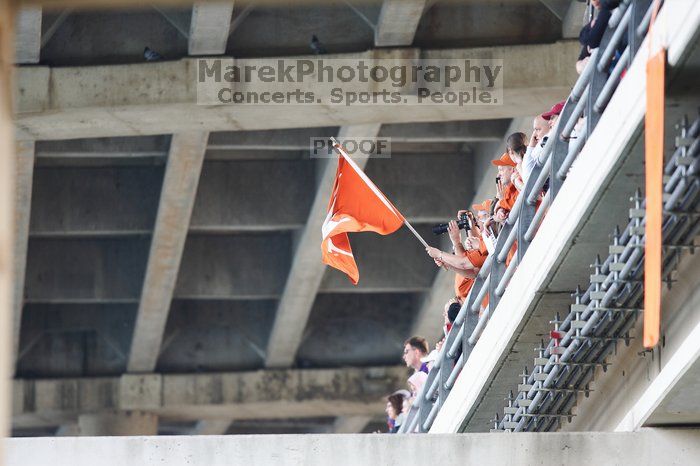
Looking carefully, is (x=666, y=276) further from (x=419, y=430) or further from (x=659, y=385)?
(x=419, y=430)

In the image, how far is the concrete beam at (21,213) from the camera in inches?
745

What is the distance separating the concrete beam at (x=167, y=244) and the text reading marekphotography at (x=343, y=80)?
139 cm

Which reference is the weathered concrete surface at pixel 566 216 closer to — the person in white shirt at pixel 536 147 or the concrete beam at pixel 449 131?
the person in white shirt at pixel 536 147

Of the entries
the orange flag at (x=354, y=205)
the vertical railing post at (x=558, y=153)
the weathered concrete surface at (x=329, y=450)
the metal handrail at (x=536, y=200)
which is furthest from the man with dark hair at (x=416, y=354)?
the vertical railing post at (x=558, y=153)

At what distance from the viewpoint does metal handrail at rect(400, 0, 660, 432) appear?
9047 mm

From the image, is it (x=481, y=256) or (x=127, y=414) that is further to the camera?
(x=127, y=414)

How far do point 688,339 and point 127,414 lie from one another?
732 inches

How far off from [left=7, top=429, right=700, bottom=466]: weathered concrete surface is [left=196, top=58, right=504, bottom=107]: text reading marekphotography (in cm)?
776

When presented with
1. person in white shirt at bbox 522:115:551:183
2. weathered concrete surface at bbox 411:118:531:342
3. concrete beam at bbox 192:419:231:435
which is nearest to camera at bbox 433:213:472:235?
person in white shirt at bbox 522:115:551:183

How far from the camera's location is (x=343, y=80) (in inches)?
698

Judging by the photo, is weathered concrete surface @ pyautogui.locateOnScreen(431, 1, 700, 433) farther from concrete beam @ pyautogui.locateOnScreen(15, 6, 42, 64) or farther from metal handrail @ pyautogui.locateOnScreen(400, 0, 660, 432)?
concrete beam @ pyautogui.locateOnScreen(15, 6, 42, 64)

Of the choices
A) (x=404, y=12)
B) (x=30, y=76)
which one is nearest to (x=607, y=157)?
(x=404, y=12)

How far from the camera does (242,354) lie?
26.7 metres

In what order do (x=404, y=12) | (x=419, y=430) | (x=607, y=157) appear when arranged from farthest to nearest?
1. (x=404, y=12)
2. (x=419, y=430)
3. (x=607, y=157)
